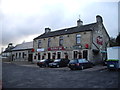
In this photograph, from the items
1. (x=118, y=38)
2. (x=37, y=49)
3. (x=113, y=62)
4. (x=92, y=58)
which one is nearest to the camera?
(x=113, y=62)

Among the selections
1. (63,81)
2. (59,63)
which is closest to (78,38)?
(59,63)

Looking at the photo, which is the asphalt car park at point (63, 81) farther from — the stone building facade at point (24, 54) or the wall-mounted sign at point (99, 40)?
the stone building facade at point (24, 54)

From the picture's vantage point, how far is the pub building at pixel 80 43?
24.8m

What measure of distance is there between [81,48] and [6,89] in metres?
19.2

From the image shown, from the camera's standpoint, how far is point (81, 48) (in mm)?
25344

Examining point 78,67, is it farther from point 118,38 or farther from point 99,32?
point 118,38

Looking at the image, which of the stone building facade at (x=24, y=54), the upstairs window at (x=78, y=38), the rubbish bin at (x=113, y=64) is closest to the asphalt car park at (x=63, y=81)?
the rubbish bin at (x=113, y=64)

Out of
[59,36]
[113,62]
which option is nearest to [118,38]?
[59,36]

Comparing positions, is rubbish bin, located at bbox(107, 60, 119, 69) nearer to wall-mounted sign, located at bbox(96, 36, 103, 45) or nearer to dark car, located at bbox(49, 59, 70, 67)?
dark car, located at bbox(49, 59, 70, 67)

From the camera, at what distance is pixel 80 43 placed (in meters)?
25.9

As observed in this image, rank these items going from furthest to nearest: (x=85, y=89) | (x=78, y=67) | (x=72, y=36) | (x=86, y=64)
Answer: (x=72, y=36)
(x=86, y=64)
(x=78, y=67)
(x=85, y=89)

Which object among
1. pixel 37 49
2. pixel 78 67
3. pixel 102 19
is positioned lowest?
pixel 78 67

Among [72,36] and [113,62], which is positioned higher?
[72,36]

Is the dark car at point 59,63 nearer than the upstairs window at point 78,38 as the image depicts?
Yes
